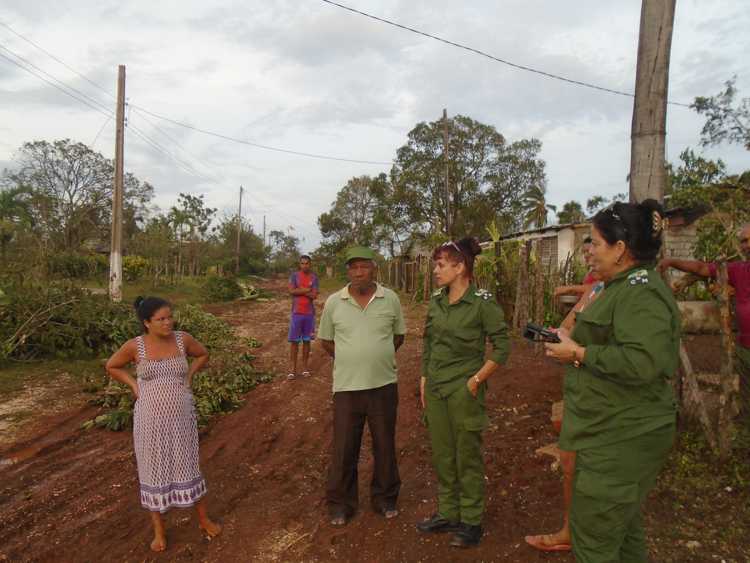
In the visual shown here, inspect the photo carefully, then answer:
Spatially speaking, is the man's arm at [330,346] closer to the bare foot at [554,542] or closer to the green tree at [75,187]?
the bare foot at [554,542]

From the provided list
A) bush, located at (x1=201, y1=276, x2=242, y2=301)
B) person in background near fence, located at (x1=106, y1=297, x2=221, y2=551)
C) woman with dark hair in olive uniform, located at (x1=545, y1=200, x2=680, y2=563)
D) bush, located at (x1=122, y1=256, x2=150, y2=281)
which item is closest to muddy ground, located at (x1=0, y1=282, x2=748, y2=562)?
person in background near fence, located at (x1=106, y1=297, x2=221, y2=551)

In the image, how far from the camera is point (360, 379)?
3.26 metres

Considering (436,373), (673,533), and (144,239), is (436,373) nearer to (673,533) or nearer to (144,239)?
(673,533)

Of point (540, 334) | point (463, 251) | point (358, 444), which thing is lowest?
point (358, 444)

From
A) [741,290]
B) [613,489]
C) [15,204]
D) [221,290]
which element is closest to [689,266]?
[741,290]

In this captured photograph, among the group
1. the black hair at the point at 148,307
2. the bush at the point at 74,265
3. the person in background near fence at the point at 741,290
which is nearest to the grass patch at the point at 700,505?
the person in background near fence at the point at 741,290

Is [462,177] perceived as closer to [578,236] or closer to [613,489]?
[578,236]

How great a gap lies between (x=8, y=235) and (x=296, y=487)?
12352mm

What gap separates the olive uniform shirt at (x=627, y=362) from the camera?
1.87m

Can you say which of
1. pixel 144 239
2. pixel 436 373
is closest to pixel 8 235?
pixel 144 239

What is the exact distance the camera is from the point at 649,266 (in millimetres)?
2057

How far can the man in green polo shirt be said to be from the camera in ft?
10.8

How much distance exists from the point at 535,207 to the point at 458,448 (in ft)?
93.3

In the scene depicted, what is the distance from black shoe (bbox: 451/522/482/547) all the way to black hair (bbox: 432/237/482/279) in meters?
1.46
